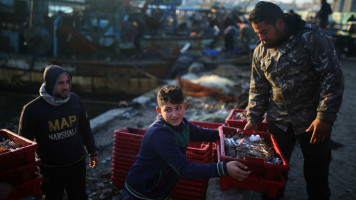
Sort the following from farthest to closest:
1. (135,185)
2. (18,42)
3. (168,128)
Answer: (18,42)
(135,185)
(168,128)

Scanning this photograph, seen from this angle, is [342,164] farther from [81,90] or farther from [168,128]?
[81,90]

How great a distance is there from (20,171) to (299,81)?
95.9 inches

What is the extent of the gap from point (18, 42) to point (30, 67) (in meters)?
1.63

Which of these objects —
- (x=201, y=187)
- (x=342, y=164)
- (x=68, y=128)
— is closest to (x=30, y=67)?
(x=68, y=128)

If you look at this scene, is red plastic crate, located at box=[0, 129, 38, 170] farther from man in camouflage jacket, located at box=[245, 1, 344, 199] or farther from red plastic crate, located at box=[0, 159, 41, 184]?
man in camouflage jacket, located at box=[245, 1, 344, 199]

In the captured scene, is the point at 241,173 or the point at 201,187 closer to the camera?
the point at 241,173

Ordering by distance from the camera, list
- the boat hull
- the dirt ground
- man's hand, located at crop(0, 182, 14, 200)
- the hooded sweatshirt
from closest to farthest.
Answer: man's hand, located at crop(0, 182, 14, 200) < the hooded sweatshirt < the dirt ground < the boat hull

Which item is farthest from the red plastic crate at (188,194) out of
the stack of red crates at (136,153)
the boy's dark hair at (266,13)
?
Result: the boy's dark hair at (266,13)

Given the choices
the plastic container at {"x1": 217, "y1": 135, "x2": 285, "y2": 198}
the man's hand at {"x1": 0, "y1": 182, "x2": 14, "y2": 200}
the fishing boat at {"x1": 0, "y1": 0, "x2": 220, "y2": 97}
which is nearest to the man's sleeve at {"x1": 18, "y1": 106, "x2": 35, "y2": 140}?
the man's hand at {"x1": 0, "y1": 182, "x2": 14, "y2": 200}

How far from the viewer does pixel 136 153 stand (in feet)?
9.57

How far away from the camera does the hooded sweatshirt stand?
2.38 metres

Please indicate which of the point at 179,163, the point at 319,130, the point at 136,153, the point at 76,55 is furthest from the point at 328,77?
the point at 76,55

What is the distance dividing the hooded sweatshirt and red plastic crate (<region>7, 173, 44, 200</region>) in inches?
19.0

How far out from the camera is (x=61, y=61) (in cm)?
1098
